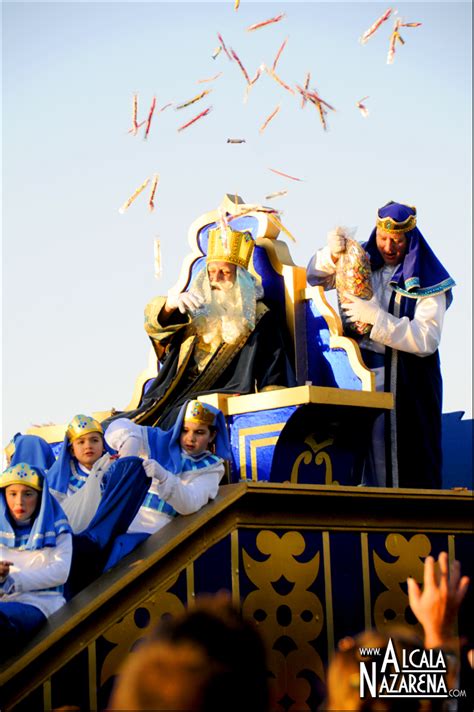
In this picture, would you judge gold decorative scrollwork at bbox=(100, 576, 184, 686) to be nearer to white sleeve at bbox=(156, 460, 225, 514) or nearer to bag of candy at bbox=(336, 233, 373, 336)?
white sleeve at bbox=(156, 460, 225, 514)

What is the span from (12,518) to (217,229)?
125 inches

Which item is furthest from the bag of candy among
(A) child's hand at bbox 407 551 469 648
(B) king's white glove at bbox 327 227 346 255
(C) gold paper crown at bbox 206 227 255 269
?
(A) child's hand at bbox 407 551 469 648

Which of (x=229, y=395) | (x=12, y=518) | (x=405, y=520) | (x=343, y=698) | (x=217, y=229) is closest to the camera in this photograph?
(x=343, y=698)

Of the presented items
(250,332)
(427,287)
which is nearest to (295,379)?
(250,332)

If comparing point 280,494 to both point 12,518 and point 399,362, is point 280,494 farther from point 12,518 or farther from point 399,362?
point 399,362

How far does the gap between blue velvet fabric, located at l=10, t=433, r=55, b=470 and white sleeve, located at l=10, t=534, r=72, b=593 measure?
211 centimetres

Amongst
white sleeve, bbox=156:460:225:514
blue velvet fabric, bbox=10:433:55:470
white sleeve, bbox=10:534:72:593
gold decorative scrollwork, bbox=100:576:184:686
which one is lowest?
gold decorative scrollwork, bbox=100:576:184:686

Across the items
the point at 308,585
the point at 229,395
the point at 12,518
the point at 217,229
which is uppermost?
the point at 217,229

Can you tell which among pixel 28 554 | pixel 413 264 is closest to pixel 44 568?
pixel 28 554

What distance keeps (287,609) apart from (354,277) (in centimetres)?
265

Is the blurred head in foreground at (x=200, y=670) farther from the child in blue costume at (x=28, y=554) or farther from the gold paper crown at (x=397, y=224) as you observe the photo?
the gold paper crown at (x=397, y=224)

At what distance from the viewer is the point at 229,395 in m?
8.16

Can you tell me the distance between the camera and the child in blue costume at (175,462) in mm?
6406

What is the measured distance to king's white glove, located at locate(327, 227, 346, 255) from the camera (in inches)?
336
